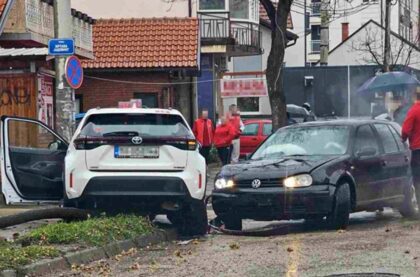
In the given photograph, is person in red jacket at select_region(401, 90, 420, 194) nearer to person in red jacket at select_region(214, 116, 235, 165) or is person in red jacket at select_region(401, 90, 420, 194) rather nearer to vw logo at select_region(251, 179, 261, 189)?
vw logo at select_region(251, 179, 261, 189)

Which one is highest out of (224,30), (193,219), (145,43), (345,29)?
(345,29)

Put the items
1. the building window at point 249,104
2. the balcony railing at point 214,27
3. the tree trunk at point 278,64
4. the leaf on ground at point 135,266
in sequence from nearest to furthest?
the leaf on ground at point 135,266, the tree trunk at point 278,64, the balcony railing at point 214,27, the building window at point 249,104

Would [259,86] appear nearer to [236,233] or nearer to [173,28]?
[173,28]

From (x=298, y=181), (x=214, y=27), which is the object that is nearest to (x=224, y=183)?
(x=298, y=181)

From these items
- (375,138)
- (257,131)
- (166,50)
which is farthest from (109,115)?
(257,131)

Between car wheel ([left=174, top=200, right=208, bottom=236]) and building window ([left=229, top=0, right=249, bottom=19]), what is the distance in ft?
77.4

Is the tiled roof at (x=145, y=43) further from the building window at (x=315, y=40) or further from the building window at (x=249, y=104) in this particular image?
the building window at (x=315, y=40)

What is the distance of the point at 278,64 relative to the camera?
22.7 metres

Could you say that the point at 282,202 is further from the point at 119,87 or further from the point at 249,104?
the point at 249,104

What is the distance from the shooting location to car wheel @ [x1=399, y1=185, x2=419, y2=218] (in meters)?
14.6

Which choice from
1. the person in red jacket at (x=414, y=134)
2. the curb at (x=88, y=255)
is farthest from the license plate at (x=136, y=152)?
the person in red jacket at (x=414, y=134)

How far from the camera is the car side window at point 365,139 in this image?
13.9 metres

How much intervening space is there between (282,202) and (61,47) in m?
5.70

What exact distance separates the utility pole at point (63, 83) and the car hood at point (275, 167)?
4611mm
